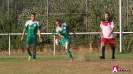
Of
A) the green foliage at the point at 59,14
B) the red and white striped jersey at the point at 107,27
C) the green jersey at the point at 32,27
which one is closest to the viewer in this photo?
the green jersey at the point at 32,27

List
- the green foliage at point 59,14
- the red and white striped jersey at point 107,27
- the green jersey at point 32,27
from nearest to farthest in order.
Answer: the green jersey at point 32,27
the red and white striped jersey at point 107,27
the green foliage at point 59,14

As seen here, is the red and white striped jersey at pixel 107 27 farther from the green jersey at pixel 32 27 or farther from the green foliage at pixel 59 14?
the green foliage at pixel 59 14

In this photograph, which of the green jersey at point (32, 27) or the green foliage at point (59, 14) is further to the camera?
the green foliage at point (59, 14)

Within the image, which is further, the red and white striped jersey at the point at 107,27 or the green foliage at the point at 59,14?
the green foliage at the point at 59,14

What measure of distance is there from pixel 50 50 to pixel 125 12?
603 centimetres

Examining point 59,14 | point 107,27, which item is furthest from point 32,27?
point 59,14

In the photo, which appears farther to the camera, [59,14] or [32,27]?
[59,14]

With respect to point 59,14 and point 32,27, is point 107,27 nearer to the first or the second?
point 32,27

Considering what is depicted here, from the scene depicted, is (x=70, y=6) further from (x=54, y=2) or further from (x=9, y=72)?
(x=9, y=72)

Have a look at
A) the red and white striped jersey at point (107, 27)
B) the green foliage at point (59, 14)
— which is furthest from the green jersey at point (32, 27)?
the green foliage at point (59, 14)

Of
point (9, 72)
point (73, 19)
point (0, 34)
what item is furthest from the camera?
Answer: point (73, 19)

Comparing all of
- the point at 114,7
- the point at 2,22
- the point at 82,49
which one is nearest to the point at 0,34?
the point at 2,22

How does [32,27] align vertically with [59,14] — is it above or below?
below

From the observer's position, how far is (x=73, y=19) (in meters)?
34.8
